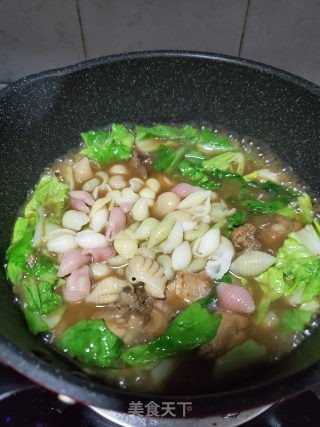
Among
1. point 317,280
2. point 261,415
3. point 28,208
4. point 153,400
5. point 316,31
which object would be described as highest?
point 316,31

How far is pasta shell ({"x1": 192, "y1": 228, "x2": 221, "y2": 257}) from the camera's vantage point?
4.12ft

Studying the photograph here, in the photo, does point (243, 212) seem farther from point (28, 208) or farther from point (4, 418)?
point (4, 418)

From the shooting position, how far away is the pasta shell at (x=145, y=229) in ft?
4.25

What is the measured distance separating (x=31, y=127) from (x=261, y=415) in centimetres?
110

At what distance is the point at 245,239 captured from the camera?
1286mm

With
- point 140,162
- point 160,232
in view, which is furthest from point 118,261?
point 140,162

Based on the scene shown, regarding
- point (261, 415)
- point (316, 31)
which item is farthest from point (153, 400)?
point (316, 31)

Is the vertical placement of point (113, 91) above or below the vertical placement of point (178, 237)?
above

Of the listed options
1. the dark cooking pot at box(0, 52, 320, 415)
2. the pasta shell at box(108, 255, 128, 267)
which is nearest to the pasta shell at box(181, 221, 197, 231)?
the pasta shell at box(108, 255, 128, 267)

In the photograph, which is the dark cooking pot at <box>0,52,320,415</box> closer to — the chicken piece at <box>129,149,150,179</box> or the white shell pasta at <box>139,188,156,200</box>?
the chicken piece at <box>129,149,150,179</box>

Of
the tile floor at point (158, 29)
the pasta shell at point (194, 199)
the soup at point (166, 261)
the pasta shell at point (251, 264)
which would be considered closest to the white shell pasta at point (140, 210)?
the soup at point (166, 261)

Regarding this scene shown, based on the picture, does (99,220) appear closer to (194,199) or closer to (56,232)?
(56,232)

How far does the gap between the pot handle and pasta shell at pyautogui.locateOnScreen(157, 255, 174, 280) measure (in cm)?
45

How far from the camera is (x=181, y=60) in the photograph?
1.43m
